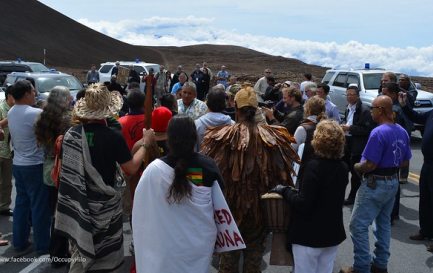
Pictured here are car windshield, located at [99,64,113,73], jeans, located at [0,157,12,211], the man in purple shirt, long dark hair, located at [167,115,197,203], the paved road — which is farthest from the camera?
car windshield, located at [99,64,113,73]

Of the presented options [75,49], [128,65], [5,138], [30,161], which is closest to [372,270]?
[30,161]

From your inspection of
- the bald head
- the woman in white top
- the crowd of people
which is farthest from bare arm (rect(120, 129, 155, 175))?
the bald head

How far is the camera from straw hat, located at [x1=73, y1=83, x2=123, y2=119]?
3879 mm

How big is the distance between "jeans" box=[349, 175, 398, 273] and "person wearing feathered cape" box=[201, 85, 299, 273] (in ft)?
3.84

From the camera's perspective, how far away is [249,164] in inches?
156

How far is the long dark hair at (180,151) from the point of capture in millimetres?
3074

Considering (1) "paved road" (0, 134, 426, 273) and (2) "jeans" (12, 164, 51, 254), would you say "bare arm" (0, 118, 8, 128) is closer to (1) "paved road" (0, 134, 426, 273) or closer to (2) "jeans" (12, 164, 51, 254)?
(2) "jeans" (12, 164, 51, 254)

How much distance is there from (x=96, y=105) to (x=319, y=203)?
1874mm

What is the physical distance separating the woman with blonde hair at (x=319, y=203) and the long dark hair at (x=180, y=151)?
104 cm

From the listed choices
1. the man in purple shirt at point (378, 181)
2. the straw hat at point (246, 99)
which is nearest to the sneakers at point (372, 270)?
the man in purple shirt at point (378, 181)

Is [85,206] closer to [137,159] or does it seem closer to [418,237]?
[137,159]

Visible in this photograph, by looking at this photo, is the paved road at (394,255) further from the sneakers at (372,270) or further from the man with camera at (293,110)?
the man with camera at (293,110)

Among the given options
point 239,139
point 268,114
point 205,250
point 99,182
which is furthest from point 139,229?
point 268,114

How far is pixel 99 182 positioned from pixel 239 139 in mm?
1148
